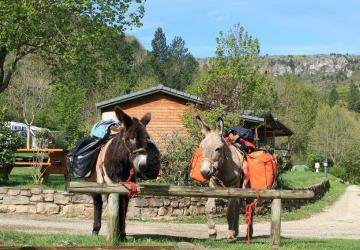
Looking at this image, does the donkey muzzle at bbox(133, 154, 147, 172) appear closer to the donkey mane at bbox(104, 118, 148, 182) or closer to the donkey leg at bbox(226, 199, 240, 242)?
the donkey mane at bbox(104, 118, 148, 182)

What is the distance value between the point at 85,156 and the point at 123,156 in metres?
1.37

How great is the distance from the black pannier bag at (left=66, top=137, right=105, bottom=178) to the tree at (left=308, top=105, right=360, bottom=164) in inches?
2987

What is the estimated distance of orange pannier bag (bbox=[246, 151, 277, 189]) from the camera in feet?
35.5

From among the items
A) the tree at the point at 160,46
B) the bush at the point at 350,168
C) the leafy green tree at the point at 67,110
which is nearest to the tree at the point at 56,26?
the leafy green tree at the point at 67,110

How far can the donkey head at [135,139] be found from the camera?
29.5 ft

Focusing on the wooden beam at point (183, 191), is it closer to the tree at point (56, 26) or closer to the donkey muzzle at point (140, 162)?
the donkey muzzle at point (140, 162)

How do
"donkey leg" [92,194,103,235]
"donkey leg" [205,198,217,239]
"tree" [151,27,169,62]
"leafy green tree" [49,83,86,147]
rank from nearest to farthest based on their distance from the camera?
"donkey leg" [92,194,103,235], "donkey leg" [205,198,217,239], "leafy green tree" [49,83,86,147], "tree" [151,27,169,62]

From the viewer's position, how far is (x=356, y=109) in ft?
499

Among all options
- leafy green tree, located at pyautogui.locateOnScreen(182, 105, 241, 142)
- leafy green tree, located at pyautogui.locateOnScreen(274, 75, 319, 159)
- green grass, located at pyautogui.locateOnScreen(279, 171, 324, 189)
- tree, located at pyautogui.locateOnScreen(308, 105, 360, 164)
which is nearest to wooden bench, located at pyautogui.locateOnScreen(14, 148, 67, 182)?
leafy green tree, located at pyautogui.locateOnScreen(182, 105, 241, 142)

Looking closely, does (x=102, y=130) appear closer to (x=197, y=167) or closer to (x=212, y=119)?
(x=197, y=167)

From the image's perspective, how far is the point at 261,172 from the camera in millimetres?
10891

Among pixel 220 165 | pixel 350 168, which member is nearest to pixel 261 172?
pixel 220 165

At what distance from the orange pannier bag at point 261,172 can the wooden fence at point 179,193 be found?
89 cm

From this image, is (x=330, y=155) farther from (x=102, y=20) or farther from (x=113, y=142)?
(x=113, y=142)
